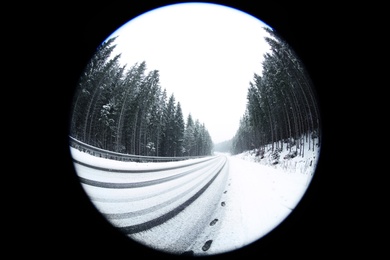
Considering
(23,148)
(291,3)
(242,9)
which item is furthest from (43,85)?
(291,3)

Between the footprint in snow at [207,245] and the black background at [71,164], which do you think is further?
the footprint in snow at [207,245]

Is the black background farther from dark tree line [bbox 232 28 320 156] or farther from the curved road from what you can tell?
dark tree line [bbox 232 28 320 156]

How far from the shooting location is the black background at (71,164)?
67.2 inches

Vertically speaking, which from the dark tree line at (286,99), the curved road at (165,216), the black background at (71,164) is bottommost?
the curved road at (165,216)

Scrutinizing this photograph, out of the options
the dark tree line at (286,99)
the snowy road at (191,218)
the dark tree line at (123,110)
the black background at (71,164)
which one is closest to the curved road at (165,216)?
the snowy road at (191,218)

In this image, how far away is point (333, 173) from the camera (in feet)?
6.29

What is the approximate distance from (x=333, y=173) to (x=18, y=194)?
3.53 metres

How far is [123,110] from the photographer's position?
21.5 m

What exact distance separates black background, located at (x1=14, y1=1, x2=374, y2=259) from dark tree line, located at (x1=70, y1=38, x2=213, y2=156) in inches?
540

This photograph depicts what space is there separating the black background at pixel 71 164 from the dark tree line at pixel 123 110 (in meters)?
13.7

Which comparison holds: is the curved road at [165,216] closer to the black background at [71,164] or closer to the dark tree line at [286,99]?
the black background at [71,164]

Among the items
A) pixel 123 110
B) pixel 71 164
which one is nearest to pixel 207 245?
pixel 71 164

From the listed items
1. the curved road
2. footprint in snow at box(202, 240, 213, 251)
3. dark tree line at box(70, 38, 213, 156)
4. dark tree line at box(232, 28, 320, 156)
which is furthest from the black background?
dark tree line at box(70, 38, 213, 156)

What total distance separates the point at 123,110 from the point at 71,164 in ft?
70.6
